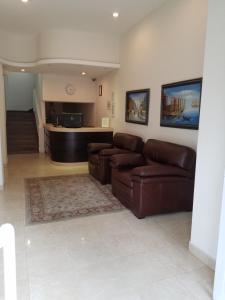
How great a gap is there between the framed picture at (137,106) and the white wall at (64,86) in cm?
259

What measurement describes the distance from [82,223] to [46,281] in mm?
1078

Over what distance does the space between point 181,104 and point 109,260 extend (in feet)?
8.49

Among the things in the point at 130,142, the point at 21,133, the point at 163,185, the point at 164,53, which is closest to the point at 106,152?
the point at 130,142

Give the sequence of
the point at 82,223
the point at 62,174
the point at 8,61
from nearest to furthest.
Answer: the point at 82,223 < the point at 62,174 < the point at 8,61

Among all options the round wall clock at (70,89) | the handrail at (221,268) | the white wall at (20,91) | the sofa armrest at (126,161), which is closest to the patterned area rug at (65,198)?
the sofa armrest at (126,161)

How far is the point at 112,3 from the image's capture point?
161 inches

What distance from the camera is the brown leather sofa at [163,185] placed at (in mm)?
3098

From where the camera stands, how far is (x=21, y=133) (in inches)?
342

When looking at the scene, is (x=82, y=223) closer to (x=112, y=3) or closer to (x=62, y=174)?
(x=62, y=174)

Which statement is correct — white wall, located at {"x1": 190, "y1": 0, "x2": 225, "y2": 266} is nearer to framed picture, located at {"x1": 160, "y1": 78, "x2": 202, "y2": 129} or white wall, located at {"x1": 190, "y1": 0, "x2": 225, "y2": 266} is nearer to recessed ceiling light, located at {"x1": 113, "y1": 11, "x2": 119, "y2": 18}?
framed picture, located at {"x1": 160, "y1": 78, "x2": 202, "y2": 129}

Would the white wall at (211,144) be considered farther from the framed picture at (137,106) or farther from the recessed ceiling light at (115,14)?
the recessed ceiling light at (115,14)

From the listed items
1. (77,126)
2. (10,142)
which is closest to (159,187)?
(77,126)

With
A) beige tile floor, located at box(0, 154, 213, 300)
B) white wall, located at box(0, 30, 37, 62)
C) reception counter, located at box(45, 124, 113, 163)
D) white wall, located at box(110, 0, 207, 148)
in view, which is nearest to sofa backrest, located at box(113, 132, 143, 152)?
white wall, located at box(110, 0, 207, 148)

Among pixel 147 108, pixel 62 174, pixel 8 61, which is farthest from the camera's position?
pixel 8 61
